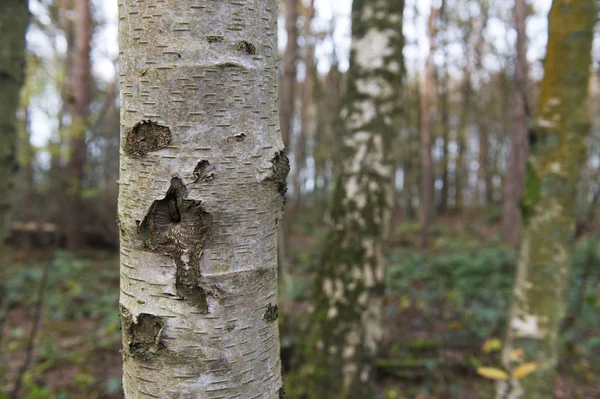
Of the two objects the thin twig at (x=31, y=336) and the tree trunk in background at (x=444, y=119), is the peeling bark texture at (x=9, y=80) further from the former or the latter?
the tree trunk in background at (x=444, y=119)

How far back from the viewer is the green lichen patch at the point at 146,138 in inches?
30.6

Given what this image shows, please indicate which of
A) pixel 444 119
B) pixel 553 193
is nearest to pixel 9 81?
Answer: pixel 553 193

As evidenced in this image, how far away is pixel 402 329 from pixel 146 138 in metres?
5.18

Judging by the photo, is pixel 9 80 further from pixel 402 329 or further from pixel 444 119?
pixel 444 119

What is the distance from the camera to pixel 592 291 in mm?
6316

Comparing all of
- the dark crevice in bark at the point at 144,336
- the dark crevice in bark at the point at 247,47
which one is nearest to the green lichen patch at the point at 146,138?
the dark crevice in bark at the point at 247,47

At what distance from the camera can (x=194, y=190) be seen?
77 cm

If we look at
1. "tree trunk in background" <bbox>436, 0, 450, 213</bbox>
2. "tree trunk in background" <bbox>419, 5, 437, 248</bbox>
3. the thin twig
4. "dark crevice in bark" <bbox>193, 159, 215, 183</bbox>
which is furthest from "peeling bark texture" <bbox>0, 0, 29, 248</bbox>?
"tree trunk in background" <bbox>436, 0, 450, 213</bbox>

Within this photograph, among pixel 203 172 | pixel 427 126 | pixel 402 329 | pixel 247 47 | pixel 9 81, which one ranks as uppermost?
A: pixel 427 126

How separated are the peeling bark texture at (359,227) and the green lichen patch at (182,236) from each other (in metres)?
2.63

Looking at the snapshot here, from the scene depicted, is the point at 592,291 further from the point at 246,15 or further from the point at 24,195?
the point at 24,195

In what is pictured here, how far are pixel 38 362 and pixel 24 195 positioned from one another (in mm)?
7336

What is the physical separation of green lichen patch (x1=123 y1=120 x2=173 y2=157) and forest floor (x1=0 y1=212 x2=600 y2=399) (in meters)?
3.13

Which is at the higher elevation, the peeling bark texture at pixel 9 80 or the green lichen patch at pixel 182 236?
the peeling bark texture at pixel 9 80
